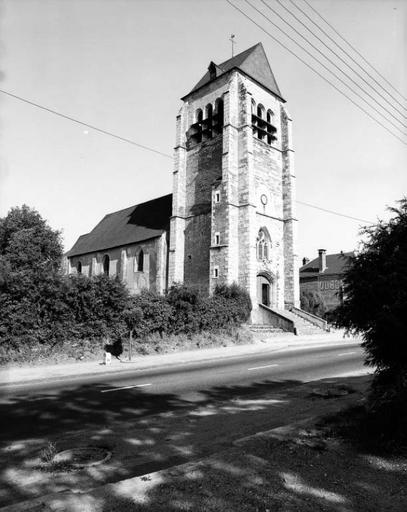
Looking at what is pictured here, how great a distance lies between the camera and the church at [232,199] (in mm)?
29031

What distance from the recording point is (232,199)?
29.3 meters

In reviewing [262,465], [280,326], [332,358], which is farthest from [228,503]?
[280,326]

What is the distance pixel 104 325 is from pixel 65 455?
450 inches

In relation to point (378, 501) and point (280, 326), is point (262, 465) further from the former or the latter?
point (280, 326)

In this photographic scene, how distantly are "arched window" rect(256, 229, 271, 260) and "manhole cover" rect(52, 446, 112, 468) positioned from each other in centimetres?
2643

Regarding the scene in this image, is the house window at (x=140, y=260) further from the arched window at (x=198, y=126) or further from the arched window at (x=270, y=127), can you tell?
the arched window at (x=270, y=127)

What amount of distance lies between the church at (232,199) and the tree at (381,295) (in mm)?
22195

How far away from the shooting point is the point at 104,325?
1590cm

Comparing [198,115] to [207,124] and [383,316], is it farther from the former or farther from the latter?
[383,316]

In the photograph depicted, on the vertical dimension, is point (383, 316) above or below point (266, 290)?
below

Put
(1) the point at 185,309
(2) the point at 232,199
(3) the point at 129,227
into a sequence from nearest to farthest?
(1) the point at 185,309 < (2) the point at 232,199 < (3) the point at 129,227

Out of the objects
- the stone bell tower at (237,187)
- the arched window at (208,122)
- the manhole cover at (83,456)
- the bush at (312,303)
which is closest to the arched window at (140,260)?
the stone bell tower at (237,187)

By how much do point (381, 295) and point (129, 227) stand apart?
125 feet

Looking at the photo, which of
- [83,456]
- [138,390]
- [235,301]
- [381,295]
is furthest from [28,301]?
[381,295]
